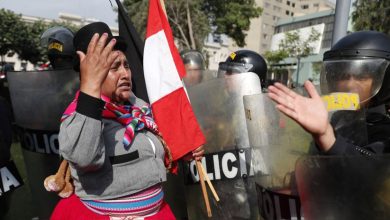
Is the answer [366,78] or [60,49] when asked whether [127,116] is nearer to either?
[366,78]

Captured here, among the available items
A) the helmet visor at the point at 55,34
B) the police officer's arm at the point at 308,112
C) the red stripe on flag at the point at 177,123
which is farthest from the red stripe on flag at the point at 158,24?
the helmet visor at the point at 55,34

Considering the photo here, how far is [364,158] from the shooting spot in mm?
1358

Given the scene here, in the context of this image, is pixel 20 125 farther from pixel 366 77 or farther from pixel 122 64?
pixel 366 77

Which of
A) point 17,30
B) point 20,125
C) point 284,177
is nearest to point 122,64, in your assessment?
point 284,177

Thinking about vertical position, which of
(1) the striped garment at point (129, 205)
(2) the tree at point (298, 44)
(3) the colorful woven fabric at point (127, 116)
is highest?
(2) the tree at point (298, 44)

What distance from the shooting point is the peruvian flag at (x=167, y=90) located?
7.12 ft

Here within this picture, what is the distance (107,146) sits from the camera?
5.78ft

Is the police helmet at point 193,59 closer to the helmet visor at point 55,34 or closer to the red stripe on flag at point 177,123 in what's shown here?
the helmet visor at point 55,34

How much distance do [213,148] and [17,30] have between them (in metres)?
33.5

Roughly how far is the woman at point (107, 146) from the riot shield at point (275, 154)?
501mm

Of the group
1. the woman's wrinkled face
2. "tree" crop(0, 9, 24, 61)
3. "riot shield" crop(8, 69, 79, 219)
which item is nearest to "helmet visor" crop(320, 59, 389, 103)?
the woman's wrinkled face

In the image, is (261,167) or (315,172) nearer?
(315,172)

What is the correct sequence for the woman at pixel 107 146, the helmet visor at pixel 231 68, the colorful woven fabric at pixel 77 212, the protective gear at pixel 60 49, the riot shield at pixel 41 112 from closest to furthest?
the woman at pixel 107 146 → the colorful woven fabric at pixel 77 212 → the riot shield at pixel 41 112 → the protective gear at pixel 60 49 → the helmet visor at pixel 231 68

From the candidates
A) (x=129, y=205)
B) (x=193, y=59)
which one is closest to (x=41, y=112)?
(x=129, y=205)
